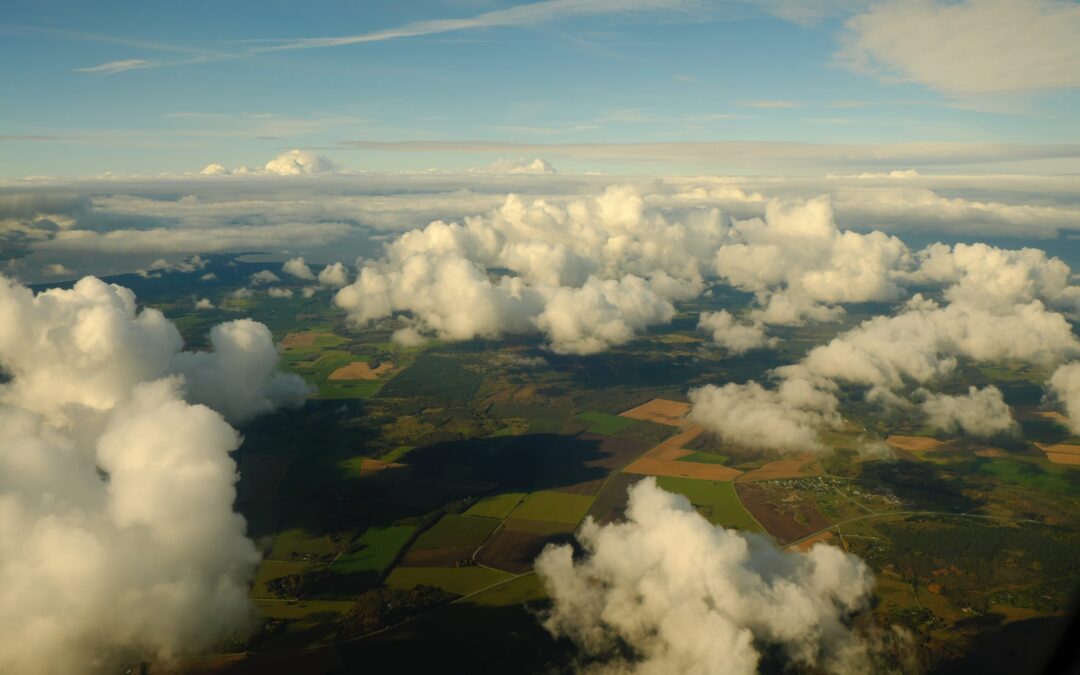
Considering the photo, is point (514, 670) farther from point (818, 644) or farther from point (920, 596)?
point (920, 596)

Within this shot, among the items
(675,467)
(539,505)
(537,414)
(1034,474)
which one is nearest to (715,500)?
(675,467)

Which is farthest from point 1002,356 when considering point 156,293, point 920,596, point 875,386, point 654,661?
point 156,293

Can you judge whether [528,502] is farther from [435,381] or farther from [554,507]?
[435,381]

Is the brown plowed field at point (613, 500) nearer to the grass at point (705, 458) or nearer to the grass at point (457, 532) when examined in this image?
the grass at point (705, 458)

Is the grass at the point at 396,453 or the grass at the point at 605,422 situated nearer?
the grass at the point at 396,453

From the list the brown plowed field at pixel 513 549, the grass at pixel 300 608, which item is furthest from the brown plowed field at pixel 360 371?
the grass at pixel 300 608
